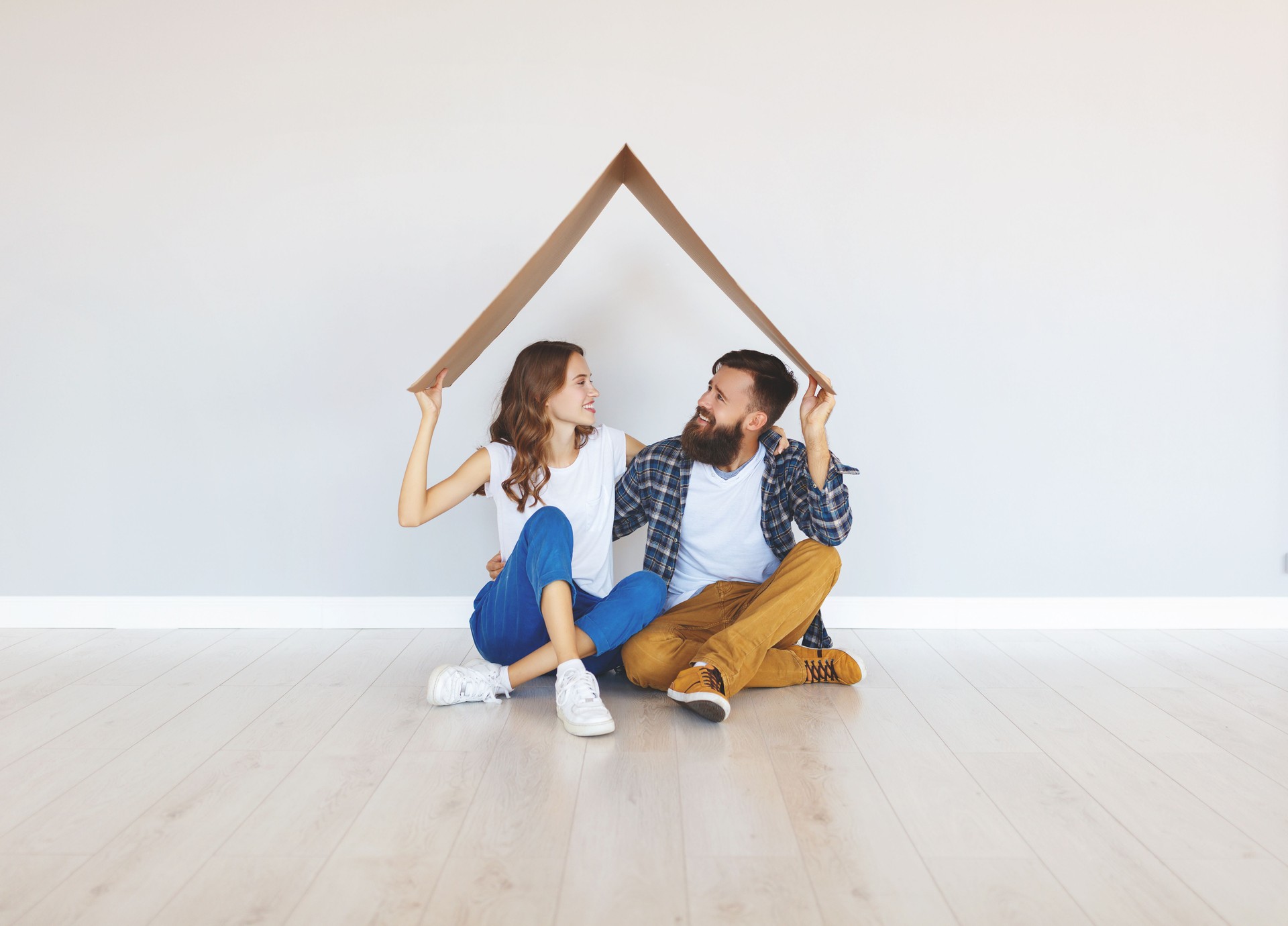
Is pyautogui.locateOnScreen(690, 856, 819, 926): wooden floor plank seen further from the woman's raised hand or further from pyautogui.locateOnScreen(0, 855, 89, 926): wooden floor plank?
the woman's raised hand

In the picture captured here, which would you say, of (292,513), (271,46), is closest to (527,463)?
(292,513)

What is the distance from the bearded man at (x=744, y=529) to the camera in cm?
219

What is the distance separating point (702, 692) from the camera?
1.96 metres

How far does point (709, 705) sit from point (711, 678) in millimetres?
89

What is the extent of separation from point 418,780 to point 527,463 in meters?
0.82

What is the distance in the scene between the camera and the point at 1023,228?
9.48ft

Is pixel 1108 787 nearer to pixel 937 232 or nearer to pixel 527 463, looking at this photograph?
pixel 527 463

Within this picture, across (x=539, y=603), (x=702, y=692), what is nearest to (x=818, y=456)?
(x=702, y=692)

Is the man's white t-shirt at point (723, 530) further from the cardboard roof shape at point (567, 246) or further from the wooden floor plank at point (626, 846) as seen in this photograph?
the wooden floor plank at point (626, 846)

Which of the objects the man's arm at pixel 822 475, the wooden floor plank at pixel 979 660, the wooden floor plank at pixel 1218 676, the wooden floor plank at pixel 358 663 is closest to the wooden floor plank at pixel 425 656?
the wooden floor plank at pixel 358 663

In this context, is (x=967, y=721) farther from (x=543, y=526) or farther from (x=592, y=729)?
(x=543, y=526)

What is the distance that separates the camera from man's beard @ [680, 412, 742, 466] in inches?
91.4

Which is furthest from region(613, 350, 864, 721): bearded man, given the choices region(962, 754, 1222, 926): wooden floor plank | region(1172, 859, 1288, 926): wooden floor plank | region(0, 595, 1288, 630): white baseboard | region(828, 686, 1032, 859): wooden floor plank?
region(1172, 859, 1288, 926): wooden floor plank

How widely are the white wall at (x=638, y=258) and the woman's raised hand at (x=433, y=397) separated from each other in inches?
29.5
